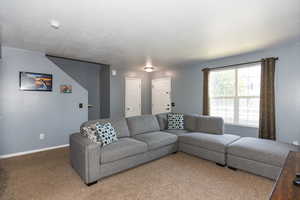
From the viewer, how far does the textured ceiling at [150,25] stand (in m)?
1.75

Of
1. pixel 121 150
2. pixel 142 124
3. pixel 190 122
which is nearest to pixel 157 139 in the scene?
pixel 142 124

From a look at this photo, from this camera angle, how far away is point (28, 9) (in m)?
1.82

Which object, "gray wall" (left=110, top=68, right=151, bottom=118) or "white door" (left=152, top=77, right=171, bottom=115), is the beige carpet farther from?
"white door" (left=152, top=77, right=171, bottom=115)

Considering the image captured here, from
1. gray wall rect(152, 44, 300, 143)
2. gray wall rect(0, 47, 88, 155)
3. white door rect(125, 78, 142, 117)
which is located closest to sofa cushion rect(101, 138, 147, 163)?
gray wall rect(0, 47, 88, 155)

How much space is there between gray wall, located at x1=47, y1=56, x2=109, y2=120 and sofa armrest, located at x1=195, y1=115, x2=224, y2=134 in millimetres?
3369

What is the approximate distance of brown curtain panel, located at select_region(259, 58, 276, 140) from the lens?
326 cm

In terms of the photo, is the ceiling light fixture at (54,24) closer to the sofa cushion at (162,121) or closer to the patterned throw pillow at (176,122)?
the sofa cushion at (162,121)

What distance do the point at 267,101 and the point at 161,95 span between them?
339 cm

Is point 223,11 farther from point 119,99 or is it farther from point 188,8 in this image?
point 119,99

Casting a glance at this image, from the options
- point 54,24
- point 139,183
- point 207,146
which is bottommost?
point 139,183

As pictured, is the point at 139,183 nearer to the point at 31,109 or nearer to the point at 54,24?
the point at 54,24

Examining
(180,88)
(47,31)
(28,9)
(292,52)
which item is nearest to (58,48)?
(47,31)

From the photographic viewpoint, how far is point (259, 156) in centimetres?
234

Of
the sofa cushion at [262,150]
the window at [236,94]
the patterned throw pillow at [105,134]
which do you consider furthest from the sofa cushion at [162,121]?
the sofa cushion at [262,150]
